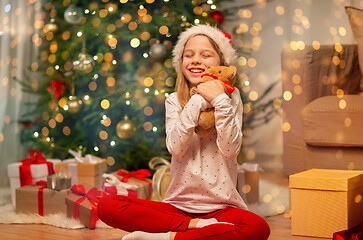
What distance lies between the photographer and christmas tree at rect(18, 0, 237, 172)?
261 centimetres

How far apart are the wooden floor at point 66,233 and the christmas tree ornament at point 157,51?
39.6 inches

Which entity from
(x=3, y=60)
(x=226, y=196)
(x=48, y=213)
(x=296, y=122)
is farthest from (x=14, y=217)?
(x=296, y=122)

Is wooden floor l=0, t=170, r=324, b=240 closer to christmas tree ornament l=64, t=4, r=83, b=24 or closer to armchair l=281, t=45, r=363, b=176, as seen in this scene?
armchair l=281, t=45, r=363, b=176

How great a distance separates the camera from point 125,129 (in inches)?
101

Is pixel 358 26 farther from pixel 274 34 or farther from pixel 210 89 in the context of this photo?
pixel 210 89

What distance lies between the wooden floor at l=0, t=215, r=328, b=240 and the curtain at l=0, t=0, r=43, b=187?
3.53ft

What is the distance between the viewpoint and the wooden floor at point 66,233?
178 cm

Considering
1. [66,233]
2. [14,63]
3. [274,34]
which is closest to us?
[66,233]

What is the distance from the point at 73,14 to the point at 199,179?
5.12 ft

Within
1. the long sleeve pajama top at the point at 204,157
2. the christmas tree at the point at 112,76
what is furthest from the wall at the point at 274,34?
the long sleeve pajama top at the point at 204,157

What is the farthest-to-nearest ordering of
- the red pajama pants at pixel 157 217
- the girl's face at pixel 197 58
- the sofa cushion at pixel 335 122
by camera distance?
the sofa cushion at pixel 335 122
the girl's face at pixel 197 58
the red pajama pants at pixel 157 217

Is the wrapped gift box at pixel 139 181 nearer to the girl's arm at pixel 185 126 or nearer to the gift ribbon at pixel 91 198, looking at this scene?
the gift ribbon at pixel 91 198

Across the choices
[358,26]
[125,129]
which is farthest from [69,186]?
[358,26]

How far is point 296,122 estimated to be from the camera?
2537mm
